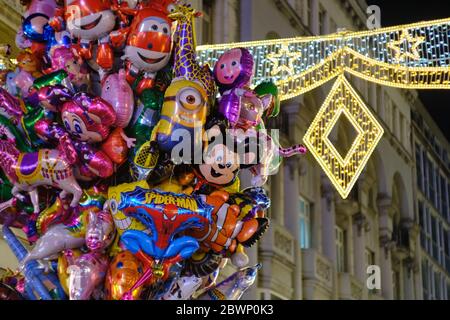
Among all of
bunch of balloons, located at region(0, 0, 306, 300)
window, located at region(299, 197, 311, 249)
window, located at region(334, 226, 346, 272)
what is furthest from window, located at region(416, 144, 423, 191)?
bunch of balloons, located at region(0, 0, 306, 300)

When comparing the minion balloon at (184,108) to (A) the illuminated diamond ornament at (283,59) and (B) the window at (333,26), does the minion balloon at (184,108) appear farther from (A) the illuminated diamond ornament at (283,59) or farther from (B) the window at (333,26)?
(B) the window at (333,26)

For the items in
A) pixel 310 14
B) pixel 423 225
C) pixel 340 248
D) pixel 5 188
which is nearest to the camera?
pixel 5 188

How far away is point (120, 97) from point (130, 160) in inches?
15.4

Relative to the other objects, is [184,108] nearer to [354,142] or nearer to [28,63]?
[28,63]

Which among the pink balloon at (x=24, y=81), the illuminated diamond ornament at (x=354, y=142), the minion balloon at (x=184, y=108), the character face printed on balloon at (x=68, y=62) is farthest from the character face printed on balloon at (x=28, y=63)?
the illuminated diamond ornament at (x=354, y=142)

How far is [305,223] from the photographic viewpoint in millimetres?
22344

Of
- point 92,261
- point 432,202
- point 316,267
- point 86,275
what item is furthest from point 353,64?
point 432,202

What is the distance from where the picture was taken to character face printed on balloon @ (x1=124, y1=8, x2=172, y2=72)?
565cm

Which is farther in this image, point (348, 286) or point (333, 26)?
point (333, 26)

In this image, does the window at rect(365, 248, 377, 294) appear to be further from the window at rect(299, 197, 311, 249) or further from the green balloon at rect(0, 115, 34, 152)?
the green balloon at rect(0, 115, 34, 152)

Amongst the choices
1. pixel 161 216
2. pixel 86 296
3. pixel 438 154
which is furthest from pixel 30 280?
pixel 438 154
